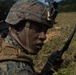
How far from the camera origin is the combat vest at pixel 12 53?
121 inches

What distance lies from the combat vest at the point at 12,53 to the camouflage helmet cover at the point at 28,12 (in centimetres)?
24

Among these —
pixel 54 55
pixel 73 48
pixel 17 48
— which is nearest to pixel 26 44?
pixel 17 48

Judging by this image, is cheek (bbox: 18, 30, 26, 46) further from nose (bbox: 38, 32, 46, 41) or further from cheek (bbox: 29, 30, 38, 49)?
nose (bbox: 38, 32, 46, 41)

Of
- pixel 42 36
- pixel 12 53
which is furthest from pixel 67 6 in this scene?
pixel 12 53

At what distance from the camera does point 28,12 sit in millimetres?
3371

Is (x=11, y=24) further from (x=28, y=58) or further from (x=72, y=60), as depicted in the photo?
(x=72, y=60)

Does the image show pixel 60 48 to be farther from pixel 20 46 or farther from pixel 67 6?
pixel 67 6

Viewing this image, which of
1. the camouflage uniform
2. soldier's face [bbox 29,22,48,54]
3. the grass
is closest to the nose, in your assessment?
soldier's face [bbox 29,22,48,54]

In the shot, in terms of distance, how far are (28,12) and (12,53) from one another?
0.47 m

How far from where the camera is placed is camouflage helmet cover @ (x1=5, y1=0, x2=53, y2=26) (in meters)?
3.35

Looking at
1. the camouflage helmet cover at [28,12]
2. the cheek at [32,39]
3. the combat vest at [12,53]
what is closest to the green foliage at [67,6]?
the camouflage helmet cover at [28,12]

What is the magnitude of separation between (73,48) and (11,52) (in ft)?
18.7

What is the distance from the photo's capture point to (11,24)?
3.38 meters

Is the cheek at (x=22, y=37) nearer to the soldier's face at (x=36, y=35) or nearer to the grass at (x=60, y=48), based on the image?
the soldier's face at (x=36, y=35)
